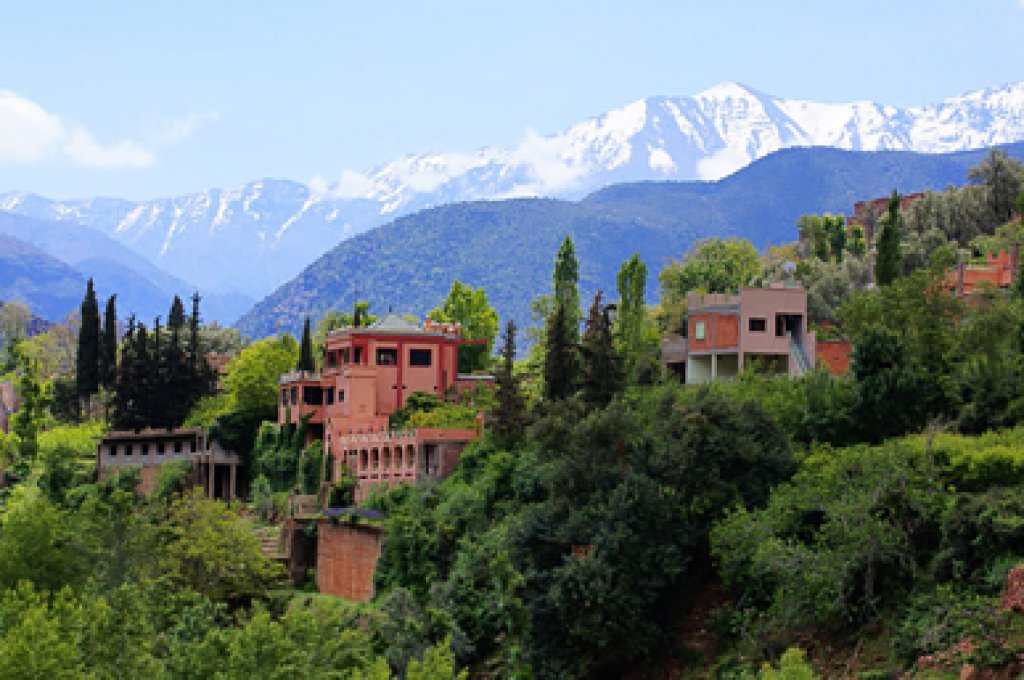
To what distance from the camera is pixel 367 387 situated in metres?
55.7

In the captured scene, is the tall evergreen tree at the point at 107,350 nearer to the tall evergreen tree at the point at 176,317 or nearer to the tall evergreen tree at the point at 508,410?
the tall evergreen tree at the point at 176,317

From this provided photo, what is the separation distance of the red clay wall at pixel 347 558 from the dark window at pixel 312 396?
829 centimetres

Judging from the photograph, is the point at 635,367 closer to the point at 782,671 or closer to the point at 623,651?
the point at 623,651

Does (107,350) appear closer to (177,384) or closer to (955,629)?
(177,384)

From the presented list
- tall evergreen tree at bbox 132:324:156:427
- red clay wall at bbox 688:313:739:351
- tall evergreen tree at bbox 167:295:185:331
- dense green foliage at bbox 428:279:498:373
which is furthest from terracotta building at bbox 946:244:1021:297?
tall evergreen tree at bbox 167:295:185:331

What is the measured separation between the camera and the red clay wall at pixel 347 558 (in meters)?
46.9

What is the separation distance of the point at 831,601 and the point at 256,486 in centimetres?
3200

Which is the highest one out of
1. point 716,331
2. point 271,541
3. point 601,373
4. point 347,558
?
point 716,331

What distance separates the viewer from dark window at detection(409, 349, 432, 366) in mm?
56969

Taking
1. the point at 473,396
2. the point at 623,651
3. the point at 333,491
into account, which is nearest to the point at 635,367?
the point at 473,396

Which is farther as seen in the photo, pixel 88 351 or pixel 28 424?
pixel 88 351

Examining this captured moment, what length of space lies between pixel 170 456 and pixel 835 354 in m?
28.2

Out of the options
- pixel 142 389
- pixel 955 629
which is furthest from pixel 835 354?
pixel 142 389

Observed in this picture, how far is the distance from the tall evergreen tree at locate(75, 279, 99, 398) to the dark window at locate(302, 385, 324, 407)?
57.2ft
